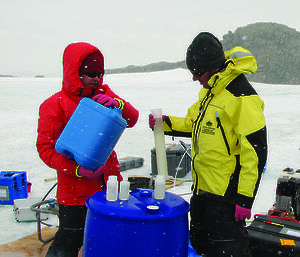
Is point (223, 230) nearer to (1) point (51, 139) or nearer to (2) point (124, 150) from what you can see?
(1) point (51, 139)

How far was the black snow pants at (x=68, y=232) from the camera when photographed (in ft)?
6.99

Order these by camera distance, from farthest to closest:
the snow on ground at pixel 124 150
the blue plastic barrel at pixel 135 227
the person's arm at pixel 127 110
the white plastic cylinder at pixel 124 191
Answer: the snow on ground at pixel 124 150, the person's arm at pixel 127 110, the white plastic cylinder at pixel 124 191, the blue plastic barrel at pixel 135 227

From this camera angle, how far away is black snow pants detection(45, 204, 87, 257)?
2.13 meters

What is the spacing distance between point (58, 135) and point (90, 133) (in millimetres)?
336

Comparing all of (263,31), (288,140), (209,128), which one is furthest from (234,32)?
(209,128)

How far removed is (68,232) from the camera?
214cm

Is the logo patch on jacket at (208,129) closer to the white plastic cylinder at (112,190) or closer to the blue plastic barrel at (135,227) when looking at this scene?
the blue plastic barrel at (135,227)

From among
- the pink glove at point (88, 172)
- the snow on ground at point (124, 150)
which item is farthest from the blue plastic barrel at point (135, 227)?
the snow on ground at point (124, 150)

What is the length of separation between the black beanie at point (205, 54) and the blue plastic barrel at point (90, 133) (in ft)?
1.91

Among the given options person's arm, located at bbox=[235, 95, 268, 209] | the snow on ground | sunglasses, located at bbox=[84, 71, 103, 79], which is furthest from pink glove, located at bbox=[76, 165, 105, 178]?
the snow on ground

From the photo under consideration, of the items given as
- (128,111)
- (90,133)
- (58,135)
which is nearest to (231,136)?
(128,111)

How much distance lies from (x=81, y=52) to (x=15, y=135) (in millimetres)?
6934

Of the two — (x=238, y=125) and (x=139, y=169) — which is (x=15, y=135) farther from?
(x=238, y=125)

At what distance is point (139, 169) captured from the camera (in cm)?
574
